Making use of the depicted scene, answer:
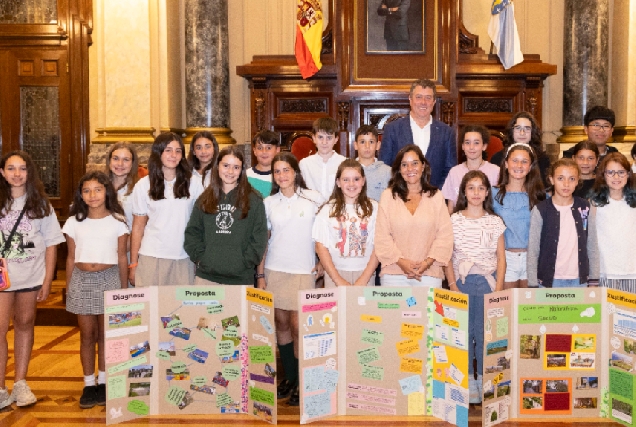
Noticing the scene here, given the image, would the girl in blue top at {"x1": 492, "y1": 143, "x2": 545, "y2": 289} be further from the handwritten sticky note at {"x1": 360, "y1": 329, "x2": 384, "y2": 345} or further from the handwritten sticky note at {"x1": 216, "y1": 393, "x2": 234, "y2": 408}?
the handwritten sticky note at {"x1": 216, "y1": 393, "x2": 234, "y2": 408}

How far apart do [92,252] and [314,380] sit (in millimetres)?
1691

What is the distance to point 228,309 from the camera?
14.1 feet

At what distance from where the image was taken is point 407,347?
4.20 metres

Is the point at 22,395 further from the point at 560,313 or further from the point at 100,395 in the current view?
the point at 560,313

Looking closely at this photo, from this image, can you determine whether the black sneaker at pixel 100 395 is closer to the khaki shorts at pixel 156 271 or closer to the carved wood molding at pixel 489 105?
the khaki shorts at pixel 156 271

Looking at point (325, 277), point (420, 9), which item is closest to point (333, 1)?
point (420, 9)

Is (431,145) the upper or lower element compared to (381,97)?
lower

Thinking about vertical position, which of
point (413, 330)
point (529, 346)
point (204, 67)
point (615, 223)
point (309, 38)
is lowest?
point (529, 346)

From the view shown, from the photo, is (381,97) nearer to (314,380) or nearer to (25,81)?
(25,81)

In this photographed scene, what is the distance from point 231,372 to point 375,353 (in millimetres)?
886

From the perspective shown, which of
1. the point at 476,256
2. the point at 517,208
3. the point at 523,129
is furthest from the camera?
the point at 523,129

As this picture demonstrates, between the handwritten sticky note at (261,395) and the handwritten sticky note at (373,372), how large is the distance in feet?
1.85

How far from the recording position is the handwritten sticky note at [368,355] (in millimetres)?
4230

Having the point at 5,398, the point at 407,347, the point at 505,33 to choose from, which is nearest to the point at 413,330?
the point at 407,347
